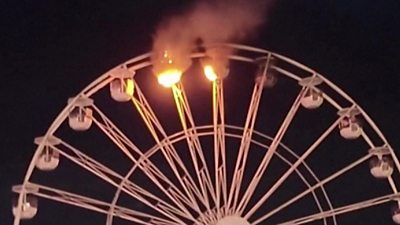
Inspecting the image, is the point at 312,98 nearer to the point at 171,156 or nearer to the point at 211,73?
the point at 211,73

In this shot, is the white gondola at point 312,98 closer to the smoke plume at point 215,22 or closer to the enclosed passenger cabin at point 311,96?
the enclosed passenger cabin at point 311,96

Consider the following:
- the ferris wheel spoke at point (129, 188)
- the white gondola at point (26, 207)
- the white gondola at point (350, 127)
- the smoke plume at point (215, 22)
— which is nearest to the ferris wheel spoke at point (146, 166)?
the ferris wheel spoke at point (129, 188)

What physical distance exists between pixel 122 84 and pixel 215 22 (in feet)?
2.11

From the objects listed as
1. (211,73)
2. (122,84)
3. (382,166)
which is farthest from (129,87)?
(382,166)

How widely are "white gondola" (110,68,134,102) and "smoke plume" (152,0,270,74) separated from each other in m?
0.38

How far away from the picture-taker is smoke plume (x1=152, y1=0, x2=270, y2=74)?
10.2 feet

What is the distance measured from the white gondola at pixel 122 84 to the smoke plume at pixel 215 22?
38 centimetres

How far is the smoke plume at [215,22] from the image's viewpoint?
10.2ft

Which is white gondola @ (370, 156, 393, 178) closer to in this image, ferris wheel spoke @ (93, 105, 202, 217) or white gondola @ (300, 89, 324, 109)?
white gondola @ (300, 89, 324, 109)

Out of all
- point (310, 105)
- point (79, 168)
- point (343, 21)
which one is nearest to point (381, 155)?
point (310, 105)

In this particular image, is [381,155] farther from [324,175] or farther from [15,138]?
[15,138]

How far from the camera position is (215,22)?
318cm

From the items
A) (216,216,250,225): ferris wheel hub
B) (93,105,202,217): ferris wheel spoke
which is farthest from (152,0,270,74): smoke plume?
(216,216,250,225): ferris wheel hub

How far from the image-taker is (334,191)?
11.8 ft
